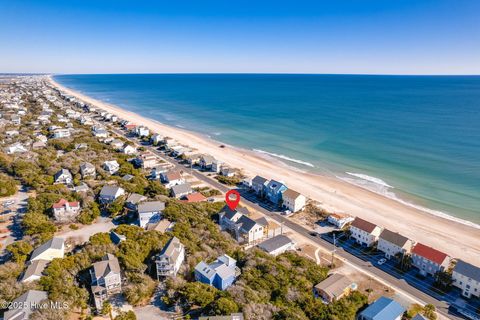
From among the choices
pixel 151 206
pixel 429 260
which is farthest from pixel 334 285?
pixel 151 206

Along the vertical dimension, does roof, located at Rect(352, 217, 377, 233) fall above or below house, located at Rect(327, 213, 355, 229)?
above

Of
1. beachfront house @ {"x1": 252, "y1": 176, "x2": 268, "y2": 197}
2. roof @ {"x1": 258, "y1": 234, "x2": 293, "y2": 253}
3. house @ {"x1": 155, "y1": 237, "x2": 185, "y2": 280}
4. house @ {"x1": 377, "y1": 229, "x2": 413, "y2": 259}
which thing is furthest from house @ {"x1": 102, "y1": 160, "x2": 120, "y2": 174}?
house @ {"x1": 377, "y1": 229, "x2": 413, "y2": 259}

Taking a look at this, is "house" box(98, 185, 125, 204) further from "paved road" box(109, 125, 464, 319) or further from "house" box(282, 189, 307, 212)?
"house" box(282, 189, 307, 212)

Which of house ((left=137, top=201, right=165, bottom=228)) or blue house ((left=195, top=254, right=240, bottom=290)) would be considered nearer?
blue house ((left=195, top=254, right=240, bottom=290))

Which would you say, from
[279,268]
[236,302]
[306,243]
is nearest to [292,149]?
[306,243]

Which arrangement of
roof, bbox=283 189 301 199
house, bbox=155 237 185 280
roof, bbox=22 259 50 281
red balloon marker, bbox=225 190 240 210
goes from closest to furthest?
roof, bbox=22 259 50 281
house, bbox=155 237 185 280
red balloon marker, bbox=225 190 240 210
roof, bbox=283 189 301 199

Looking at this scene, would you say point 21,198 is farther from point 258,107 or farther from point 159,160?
point 258,107
